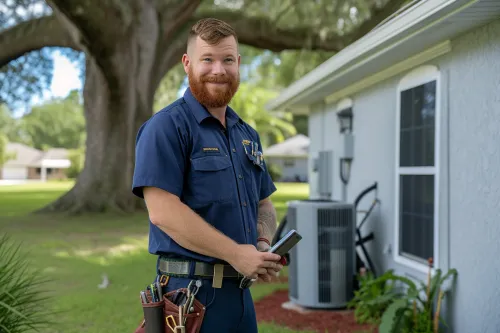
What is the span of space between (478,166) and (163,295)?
318 centimetres

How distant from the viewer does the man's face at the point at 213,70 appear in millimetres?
2141

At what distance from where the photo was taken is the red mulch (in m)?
5.61

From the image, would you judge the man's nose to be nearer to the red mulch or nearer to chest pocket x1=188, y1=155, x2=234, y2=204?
chest pocket x1=188, y1=155, x2=234, y2=204

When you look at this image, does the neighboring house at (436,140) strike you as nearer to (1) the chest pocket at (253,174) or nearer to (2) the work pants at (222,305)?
(1) the chest pocket at (253,174)

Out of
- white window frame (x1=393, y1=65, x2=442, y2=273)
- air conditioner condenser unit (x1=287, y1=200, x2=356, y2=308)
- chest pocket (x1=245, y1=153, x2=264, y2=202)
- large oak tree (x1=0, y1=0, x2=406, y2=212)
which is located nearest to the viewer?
chest pocket (x1=245, y1=153, x2=264, y2=202)

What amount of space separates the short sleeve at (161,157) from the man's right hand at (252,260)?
28 cm

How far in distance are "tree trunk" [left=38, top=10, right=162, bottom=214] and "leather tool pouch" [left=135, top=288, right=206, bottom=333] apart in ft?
45.2

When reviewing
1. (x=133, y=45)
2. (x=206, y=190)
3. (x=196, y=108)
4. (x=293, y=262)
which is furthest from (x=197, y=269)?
(x=133, y=45)

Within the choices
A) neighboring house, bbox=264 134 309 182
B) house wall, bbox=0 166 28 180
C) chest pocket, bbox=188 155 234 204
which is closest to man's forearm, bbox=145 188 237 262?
chest pocket, bbox=188 155 234 204

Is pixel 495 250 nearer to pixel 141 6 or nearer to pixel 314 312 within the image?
pixel 314 312

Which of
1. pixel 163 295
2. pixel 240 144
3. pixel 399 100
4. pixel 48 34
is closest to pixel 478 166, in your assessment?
pixel 399 100

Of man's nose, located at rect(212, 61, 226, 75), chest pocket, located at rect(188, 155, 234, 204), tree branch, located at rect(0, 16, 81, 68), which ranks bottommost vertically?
chest pocket, located at rect(188, 155, 234, 204)

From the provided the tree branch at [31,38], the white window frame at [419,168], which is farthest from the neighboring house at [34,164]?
the white window frame at [419,168]

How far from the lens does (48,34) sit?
1781cm
